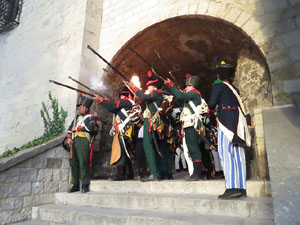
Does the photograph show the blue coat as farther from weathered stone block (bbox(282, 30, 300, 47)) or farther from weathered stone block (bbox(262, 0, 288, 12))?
weathered stone block (bbox(262, 0, 288, 12))

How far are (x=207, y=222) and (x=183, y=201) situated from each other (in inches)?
22.8

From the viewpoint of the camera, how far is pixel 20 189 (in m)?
3.85

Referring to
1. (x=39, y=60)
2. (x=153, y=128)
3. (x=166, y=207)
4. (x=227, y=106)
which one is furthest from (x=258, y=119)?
(x=39, y=60)

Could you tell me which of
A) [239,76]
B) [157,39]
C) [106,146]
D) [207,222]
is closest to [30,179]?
[106,146]

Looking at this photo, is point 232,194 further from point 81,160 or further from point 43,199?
point 43,199

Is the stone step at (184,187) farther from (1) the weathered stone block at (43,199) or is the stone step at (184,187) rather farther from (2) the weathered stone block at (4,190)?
(2) the weathered stone block at (4,190)

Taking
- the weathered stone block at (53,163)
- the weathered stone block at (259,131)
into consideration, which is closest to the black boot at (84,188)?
the weathered stone block at (53,163)

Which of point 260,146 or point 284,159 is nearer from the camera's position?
point 284,159

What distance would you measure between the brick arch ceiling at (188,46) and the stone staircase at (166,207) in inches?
97.8

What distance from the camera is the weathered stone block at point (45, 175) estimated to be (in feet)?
13.8

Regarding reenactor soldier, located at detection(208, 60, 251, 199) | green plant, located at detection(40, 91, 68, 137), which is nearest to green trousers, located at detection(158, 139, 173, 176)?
reenactor soldier, located at detection(208, 60, 251, 199)

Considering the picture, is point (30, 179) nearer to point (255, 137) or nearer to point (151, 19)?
point (255, 137)

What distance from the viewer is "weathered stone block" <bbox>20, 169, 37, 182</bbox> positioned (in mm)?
3924

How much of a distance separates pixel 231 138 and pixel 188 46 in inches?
157
